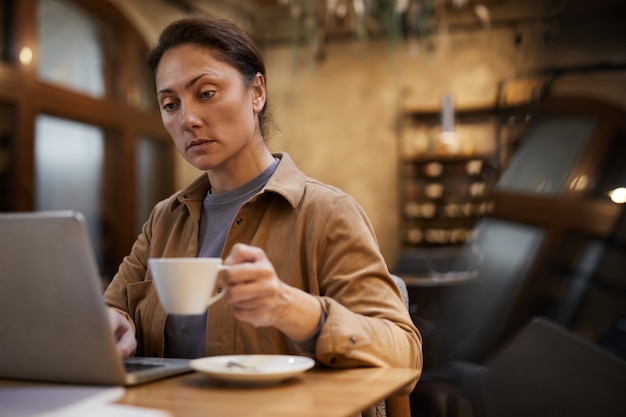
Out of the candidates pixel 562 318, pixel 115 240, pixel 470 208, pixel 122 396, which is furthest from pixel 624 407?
pixel 470 208

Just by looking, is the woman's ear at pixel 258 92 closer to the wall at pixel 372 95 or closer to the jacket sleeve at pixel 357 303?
the jacket sleeve at pixel 357 303

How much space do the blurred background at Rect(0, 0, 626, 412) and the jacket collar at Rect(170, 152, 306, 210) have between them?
0.31m

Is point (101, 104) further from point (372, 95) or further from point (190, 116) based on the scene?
point (190, 116)

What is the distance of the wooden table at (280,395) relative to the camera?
0.87m

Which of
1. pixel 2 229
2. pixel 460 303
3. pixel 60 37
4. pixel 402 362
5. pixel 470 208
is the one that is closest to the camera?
pixel 2 229

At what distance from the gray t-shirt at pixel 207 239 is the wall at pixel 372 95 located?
7.05 metres

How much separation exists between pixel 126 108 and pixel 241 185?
19.3ft

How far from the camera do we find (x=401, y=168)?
9.56 meters

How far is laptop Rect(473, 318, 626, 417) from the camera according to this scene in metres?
3.38

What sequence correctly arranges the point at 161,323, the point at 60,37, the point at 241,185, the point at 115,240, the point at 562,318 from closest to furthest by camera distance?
the point at 161,323 < the point at 241,185 < the point at 562,318 < the point at 60,37 < the point at 115,240

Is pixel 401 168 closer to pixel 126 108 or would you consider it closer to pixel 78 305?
pixel 126 108

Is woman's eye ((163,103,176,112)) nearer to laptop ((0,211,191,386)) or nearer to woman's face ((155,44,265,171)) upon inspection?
woman's face ((155,44,265,171))

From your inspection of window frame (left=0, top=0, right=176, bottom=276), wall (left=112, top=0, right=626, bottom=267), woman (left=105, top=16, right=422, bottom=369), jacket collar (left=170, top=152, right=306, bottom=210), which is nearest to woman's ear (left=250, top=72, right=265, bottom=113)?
woman (left=105, top=16, right=422, bottom=369)

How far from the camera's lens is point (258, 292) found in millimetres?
1007
